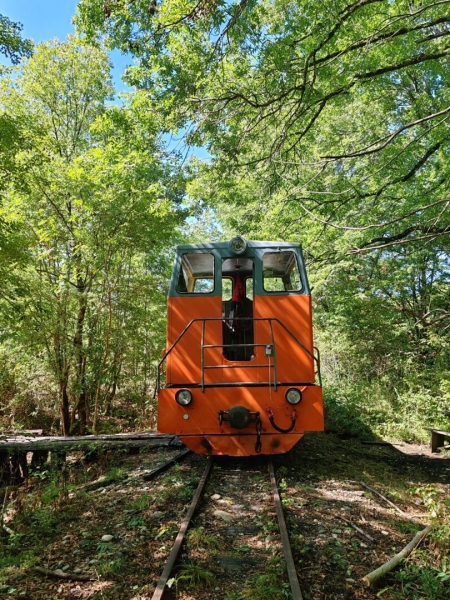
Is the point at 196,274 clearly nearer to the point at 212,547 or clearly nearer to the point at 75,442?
the point at 75,442

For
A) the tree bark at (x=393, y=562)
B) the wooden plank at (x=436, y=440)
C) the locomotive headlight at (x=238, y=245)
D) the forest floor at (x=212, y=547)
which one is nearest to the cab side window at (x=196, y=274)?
the locomotive headlight at (x=238, y=245)

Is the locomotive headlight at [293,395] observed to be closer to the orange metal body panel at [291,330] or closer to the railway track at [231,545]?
the orange metal body panel at [291,330]

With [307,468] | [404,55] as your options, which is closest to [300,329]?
[307,468]

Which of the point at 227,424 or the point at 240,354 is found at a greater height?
the point at 240,354

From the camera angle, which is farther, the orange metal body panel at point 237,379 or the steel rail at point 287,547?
the orange metal body panel at point 237,379

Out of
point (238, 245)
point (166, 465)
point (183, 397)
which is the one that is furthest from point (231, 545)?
point (238, 245)

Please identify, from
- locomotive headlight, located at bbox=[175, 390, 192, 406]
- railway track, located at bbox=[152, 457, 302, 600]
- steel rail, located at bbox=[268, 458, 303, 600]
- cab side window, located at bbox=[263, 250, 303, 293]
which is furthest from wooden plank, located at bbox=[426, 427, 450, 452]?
locomotive headlight, located at bbox=[175, 390, 192, 406]

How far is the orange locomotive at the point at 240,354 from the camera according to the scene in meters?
5.37

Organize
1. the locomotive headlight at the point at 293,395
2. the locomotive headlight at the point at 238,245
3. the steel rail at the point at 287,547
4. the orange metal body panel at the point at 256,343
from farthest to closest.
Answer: the locomotive headlight at the point at 238,245, the orange metal body panel at the point at 256,343, the locomotive headlight at the point at 293,395, the steel rail at the point at 287,547

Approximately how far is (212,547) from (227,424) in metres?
2.21

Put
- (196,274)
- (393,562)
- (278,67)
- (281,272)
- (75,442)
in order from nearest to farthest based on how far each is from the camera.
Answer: (393,562) < (278,67) < (281,272) < (196,274) < (75,442)

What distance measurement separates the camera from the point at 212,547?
3.23m

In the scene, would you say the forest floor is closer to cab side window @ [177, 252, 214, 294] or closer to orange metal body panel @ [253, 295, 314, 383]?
orange metal body panel @ [253, 295, 314, 383]

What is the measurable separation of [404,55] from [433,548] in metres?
6.98
